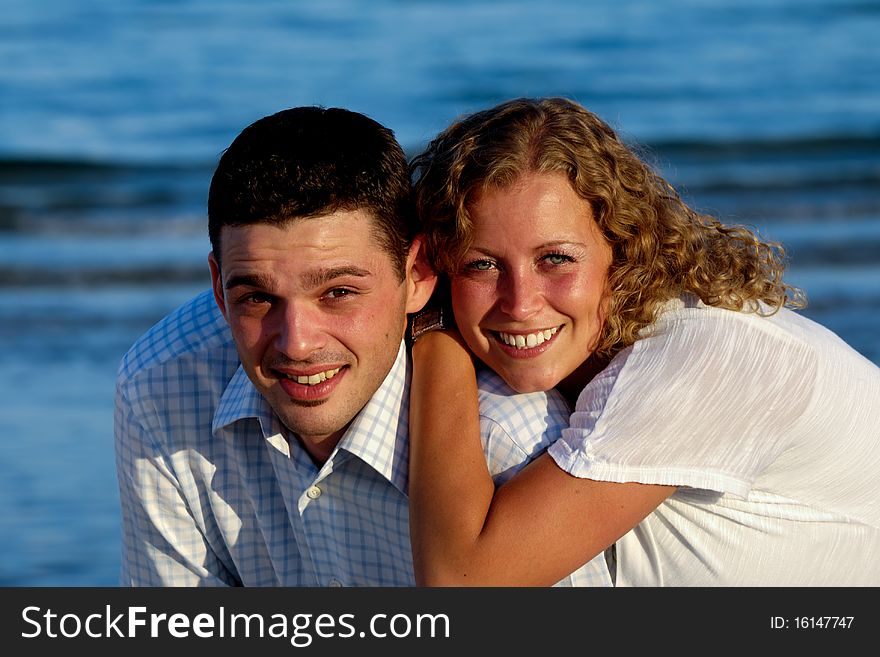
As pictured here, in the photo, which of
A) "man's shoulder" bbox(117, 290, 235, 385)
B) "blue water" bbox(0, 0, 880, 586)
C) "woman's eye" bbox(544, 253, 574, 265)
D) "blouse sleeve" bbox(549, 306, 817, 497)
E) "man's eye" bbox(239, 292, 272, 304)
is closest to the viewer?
"blouse sleeve" bbox(549, 306, 817, 497)

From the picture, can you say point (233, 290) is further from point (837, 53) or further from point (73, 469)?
point (837, 53)

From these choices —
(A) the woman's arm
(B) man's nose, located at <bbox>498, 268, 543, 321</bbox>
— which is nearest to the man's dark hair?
(B) man's nose, located at <bbox>498, 268, 543, 321</bbox>

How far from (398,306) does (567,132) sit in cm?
63

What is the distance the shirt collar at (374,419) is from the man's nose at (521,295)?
0.35 m

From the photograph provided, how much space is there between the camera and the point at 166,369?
11.2 feet

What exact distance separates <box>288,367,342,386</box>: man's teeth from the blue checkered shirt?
0.16m

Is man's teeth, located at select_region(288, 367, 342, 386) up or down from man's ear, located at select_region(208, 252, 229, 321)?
down

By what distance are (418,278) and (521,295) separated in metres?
0.33

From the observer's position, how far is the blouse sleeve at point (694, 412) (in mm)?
2930

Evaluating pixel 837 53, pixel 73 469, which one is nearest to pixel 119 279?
pixel 73 469

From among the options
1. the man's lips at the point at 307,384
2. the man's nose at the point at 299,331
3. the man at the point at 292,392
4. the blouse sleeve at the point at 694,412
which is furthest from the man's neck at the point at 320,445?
the blouse sleeve at the point at 694,412

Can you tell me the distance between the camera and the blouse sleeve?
2930 mm

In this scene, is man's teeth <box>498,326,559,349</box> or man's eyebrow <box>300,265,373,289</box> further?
man's teeth <box>498,326,559,349</box>

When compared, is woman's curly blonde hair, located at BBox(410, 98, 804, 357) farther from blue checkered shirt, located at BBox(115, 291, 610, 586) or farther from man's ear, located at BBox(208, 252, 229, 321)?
man's ear, located at BBox(208, 252, 229, 321)
